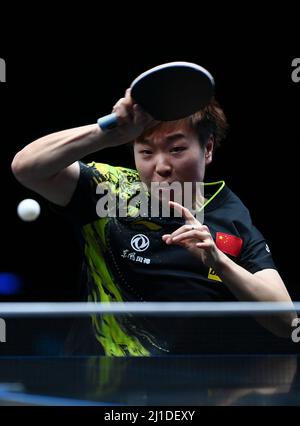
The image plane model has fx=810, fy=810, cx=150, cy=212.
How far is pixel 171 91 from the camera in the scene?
2205 millimetres

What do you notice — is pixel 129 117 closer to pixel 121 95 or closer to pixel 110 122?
pixel 110 122

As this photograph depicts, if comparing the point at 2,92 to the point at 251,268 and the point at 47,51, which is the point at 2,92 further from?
the point at 251,268

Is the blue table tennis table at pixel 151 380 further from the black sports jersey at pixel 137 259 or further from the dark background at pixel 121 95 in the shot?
the dark background at pixel 121 95

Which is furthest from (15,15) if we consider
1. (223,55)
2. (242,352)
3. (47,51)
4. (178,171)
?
(242,352)

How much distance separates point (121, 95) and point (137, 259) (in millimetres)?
2223

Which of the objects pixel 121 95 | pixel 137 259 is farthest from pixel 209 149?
pixel 121 95

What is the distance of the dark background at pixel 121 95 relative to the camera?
439cm

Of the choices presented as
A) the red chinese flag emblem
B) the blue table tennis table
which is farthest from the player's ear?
the blue table tennis table

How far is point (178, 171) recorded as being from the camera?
249cm

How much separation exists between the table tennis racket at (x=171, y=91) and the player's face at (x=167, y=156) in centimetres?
20

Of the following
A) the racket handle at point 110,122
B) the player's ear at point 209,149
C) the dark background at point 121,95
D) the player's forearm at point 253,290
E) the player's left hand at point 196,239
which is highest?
the dark background at point 121,95

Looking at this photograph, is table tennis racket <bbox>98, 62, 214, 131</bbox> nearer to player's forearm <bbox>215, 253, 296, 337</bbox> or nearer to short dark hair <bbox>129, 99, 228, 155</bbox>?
short dark hair <bbox>129, 99, 228, 155</bbox>

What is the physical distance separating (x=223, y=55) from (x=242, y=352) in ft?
A: 8.59

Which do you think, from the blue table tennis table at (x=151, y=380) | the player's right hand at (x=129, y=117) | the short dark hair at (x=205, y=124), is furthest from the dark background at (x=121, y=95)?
the blue table tennis table at (x=151, y=380)
